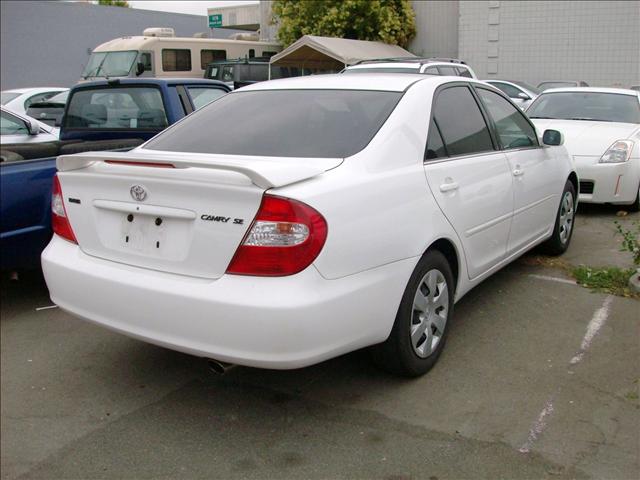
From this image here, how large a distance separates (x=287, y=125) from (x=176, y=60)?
17.2 metres

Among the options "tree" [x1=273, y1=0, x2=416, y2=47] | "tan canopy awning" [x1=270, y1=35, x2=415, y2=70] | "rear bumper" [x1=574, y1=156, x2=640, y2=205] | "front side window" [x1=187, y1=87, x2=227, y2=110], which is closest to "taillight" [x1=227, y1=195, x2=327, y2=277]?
"front side window" [x1=187, y1=87, x2=227, y2=110]

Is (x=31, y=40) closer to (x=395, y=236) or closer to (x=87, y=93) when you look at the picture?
(x=87, y=93)

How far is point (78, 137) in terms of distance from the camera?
656cm

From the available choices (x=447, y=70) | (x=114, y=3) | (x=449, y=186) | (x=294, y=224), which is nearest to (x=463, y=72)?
(x=447, y=70)

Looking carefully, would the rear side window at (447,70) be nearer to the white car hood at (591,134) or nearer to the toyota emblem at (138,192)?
the white car hood at (591,134)

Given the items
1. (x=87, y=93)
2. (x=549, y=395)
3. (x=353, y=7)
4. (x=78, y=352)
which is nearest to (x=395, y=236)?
(x=549, y=395)

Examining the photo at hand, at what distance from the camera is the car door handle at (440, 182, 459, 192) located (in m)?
3.69

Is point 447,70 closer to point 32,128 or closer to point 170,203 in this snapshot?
point 32,128

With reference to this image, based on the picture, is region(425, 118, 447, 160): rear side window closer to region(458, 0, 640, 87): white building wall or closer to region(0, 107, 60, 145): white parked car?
region(0, 107, 60, 145): white parked car

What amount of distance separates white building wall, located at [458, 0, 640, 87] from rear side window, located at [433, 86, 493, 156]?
712 inches

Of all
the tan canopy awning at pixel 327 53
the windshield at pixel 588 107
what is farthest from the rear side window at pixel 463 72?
the tan canopy awning at pixel 327 53

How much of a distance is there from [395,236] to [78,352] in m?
2.15

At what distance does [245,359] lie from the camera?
114 inches

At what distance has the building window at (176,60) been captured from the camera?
19.3m
